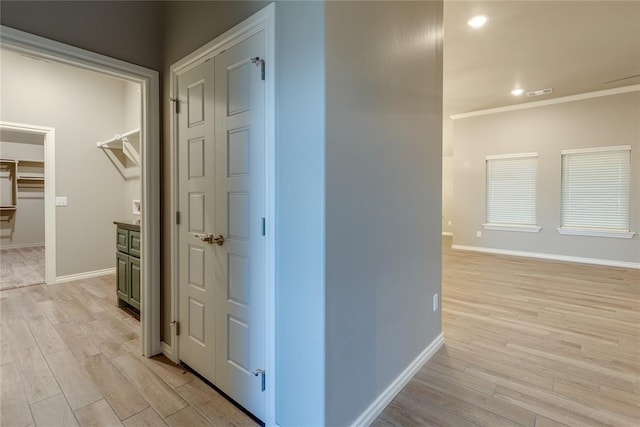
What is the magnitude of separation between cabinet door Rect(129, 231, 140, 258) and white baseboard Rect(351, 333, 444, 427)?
2593mm

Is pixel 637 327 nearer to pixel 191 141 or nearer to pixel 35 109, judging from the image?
pixel 191 141

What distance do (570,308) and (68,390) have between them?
4.48 m

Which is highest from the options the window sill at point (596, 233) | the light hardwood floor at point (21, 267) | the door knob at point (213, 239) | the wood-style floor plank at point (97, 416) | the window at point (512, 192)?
the window at point (512, 192)

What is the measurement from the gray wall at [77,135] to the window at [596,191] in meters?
7.70

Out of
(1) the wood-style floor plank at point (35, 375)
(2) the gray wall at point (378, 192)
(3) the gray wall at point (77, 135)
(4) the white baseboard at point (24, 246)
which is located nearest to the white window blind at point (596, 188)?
(2) the gray wall at point (378, 192)

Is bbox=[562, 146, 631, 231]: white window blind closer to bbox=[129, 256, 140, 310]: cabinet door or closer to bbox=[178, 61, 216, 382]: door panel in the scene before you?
bbox=[178, 61, 216, 382]: door panel

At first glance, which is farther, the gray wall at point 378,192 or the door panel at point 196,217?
the door panel at point 196,217

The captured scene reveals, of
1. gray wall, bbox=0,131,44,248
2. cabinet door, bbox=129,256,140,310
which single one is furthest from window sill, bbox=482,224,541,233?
gray wall, bbox=0,131,44,248

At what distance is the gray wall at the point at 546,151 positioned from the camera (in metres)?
5.02

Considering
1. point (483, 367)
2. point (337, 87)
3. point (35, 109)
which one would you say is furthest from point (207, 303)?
point (35, 109)

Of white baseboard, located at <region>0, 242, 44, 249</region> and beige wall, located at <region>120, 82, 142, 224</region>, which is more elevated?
beige wall, located at <region>120, 82, 142, 224</region>

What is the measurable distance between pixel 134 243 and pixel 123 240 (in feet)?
1.02

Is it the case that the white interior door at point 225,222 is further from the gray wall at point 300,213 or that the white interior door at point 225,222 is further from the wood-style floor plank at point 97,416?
the wood-style floor plank at point 97,416

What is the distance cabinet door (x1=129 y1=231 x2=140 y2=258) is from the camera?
10.1 ft
